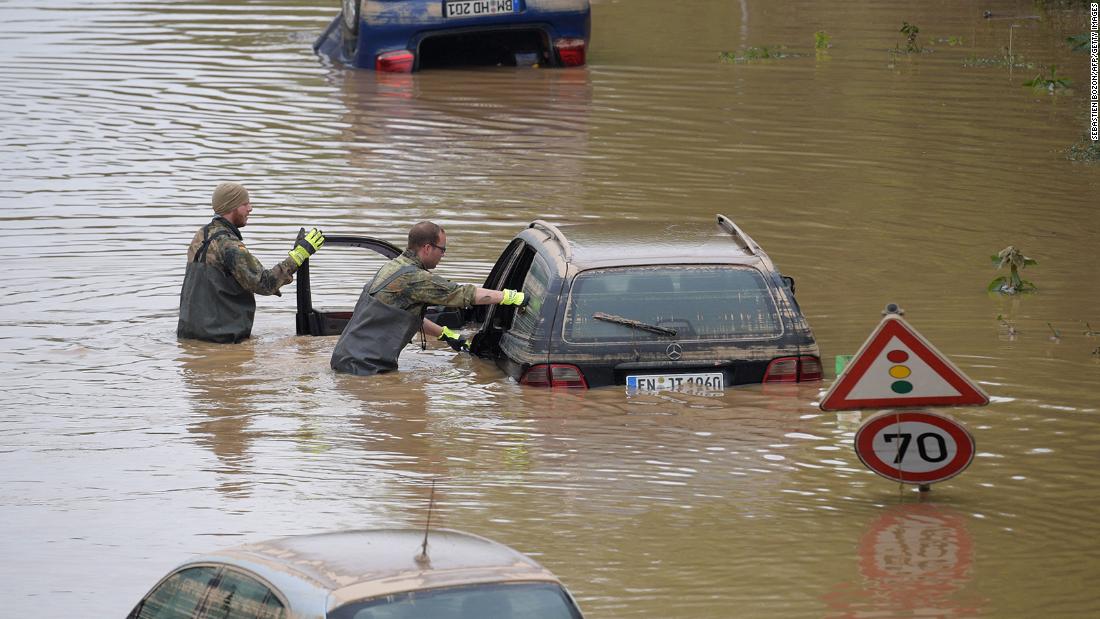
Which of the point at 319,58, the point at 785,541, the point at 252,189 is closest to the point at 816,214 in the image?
the point at 252,189

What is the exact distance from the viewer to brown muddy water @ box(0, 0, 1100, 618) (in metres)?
8.08

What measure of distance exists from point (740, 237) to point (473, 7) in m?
14.1

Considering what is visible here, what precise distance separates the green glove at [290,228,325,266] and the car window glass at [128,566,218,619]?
21.6ft

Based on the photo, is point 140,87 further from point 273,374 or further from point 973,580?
point 973,580

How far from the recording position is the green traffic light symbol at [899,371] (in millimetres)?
8328

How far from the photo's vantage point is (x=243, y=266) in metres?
12.4

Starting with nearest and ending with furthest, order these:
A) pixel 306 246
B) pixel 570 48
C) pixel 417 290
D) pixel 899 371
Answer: pixel 899 371, pixel 417 290, pixel 306 246, pixel 570 48

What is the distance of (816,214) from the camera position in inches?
664

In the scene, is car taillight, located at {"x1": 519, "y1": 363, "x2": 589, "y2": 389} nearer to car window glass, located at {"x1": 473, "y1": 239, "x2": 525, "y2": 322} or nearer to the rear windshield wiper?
the rear windshield wiper

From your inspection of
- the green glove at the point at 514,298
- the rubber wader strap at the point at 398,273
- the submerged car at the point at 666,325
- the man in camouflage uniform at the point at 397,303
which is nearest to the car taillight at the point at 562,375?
the submerged car at the point at 666,325

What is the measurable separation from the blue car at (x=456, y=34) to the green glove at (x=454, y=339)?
13.2 m

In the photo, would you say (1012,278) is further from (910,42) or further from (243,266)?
(910,42)

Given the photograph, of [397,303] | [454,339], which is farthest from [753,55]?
[397,303]

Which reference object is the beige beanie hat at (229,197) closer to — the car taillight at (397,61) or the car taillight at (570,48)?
the car taillight at (397,61)
